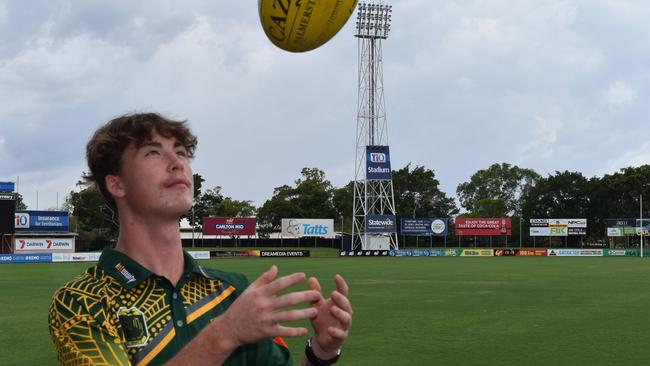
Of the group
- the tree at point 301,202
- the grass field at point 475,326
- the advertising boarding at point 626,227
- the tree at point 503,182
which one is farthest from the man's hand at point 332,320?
the tree at point 503,182

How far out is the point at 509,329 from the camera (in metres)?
12.8

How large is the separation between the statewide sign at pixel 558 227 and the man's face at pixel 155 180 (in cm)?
8117

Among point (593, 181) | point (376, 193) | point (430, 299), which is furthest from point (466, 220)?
point (430, 299)

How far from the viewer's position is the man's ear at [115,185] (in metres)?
2.80

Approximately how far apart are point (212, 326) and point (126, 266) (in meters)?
0.64

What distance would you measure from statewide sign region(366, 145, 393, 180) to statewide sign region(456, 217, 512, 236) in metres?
18.4

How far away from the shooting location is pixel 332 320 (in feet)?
8.36

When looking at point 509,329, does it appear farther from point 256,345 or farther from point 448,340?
point 256,345

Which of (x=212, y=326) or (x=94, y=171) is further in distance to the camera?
(x=94, y=171)

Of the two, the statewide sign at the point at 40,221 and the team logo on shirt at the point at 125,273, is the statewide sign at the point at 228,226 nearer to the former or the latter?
the statewide sign at the point at 40,221

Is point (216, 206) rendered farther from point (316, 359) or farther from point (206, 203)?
point (316, 359)

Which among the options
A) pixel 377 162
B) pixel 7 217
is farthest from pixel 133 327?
pixel 377 162

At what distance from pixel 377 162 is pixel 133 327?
207 ft

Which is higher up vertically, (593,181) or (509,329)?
(593,181)
